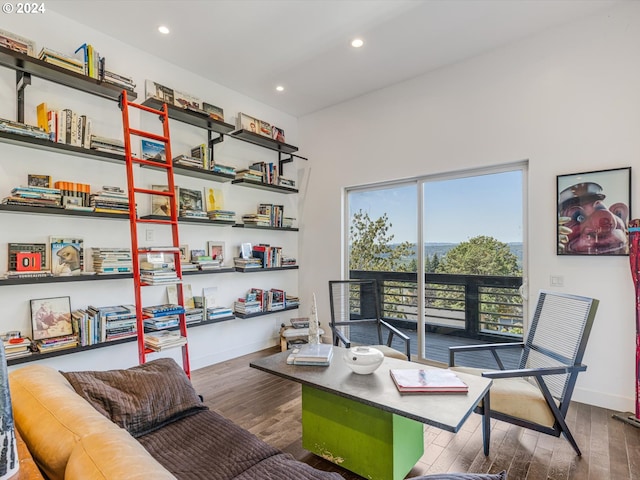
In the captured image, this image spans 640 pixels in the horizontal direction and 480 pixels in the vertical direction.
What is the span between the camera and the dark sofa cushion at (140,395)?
147cm

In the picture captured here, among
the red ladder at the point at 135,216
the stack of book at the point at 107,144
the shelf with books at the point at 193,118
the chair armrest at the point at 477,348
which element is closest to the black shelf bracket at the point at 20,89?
the stack of book at the point at 107,144

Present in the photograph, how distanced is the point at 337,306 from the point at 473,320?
1416mm

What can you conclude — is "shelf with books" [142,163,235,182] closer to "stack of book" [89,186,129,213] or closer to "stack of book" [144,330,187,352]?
"stack of book" [89,186,129,213]

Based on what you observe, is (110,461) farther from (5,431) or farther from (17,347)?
(17,347)

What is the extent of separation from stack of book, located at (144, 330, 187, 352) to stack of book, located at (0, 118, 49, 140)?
172 cm

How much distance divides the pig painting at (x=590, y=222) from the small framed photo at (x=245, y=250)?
323cm

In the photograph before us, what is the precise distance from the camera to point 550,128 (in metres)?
2.99

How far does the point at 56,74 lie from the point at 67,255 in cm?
142

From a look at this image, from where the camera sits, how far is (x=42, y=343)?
96.8 inches

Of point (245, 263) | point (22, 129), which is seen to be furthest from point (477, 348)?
point (22, 129)

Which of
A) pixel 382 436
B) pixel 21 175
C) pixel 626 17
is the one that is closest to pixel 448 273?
pixel 382 436

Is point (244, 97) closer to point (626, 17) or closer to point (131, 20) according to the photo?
point (131, 20)

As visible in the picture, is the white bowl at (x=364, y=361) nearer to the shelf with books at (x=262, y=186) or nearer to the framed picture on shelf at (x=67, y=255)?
the framed picture on shelf at (x=67, y=255)

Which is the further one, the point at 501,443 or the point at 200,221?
the point at 200,221
